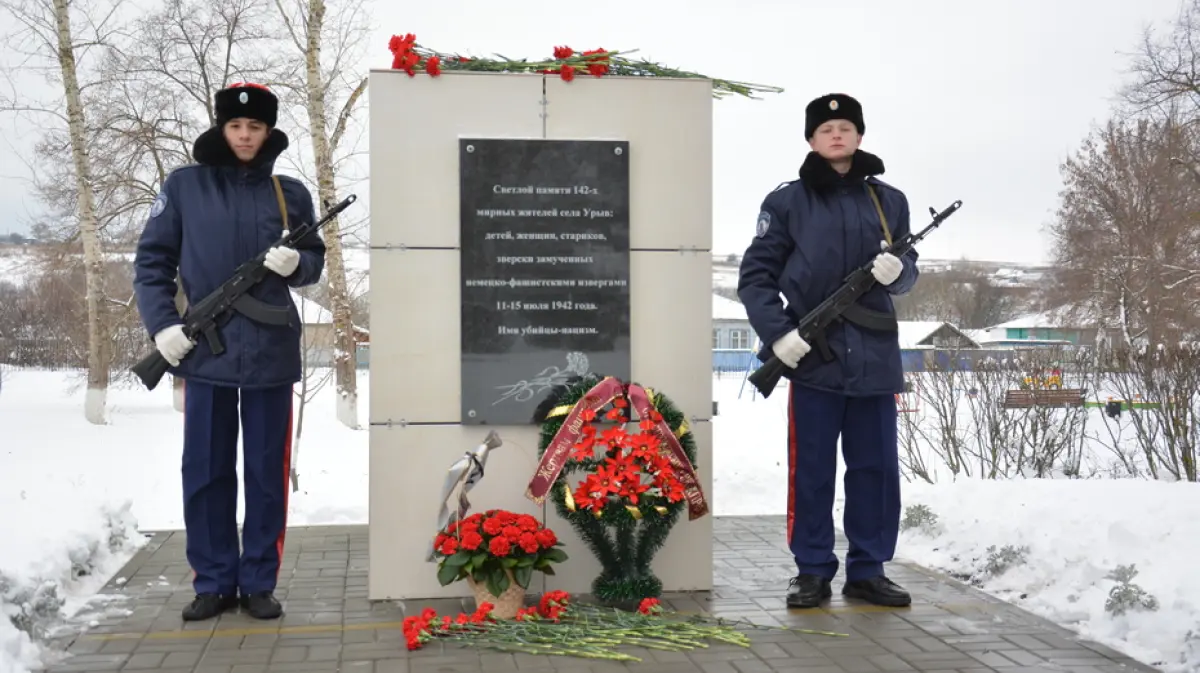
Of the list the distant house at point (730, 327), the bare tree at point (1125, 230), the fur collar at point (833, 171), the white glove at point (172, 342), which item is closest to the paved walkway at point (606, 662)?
the white glove at point (172, 342)

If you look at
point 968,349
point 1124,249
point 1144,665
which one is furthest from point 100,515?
point 1124,249

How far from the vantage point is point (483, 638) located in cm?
433

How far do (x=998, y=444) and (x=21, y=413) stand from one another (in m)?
16.2

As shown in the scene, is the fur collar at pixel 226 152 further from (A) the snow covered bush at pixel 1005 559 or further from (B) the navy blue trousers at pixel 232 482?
(A) the snow covered bush at pixel 1005 559

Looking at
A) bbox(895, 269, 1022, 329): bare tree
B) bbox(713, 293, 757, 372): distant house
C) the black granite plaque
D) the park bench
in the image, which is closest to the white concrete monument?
the black granite plaque

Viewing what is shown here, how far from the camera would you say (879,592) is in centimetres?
490

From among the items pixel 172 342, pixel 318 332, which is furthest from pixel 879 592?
pixel 318 332

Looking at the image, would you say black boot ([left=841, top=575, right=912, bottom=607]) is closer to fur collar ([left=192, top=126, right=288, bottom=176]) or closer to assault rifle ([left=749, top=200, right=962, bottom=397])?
assault rifle ([left=749, top=200, right=962, bottom=397])

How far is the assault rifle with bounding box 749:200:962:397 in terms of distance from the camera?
4.78 meters

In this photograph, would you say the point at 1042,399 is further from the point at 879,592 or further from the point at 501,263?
the point at 501,263

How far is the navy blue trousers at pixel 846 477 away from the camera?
16.2ft

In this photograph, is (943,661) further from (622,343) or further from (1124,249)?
(1124,249)

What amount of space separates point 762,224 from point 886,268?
61 cm

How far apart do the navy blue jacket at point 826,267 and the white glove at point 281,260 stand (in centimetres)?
194
